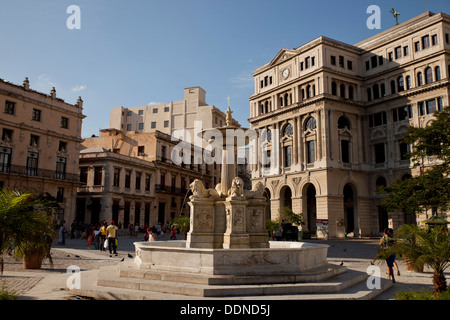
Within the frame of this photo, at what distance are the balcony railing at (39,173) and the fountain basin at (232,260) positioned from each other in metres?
29.7

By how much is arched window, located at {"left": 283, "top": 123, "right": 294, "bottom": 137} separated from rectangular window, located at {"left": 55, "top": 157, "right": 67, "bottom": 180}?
81.0 feet

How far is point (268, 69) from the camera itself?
4694cm

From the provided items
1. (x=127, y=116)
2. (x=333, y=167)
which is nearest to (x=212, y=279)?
(x=333, y=167)

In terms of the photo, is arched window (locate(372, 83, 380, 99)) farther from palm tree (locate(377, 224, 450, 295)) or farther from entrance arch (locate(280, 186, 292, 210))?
palm tree (locate(377, 224, 450, 295))

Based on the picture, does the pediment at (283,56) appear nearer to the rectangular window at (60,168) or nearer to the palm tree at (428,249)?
A: the rectangular window at (60,168)

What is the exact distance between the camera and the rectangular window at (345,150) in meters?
40.1

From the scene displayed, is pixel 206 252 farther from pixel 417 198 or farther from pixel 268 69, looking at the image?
pixel 268 69

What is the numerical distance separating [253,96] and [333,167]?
50.9 feet

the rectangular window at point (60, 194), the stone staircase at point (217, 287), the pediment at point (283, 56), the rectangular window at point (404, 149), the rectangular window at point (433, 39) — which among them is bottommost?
the stone staircase at point (217, 287)

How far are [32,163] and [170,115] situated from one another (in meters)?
32.5

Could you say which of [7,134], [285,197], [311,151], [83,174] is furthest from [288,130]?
[7,134]

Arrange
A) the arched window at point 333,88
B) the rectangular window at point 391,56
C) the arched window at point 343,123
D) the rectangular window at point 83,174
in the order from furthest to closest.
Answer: the rectangular window at point 83,174, the arched window at point 343,123, the arched window at point 333,88, the rectangular window at point 391,56

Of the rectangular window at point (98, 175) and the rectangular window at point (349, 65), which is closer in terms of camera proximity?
the rectangular window at point (349, 65)

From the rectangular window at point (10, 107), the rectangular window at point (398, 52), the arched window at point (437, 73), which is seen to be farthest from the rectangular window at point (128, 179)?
the arched window at point (437, 73)
